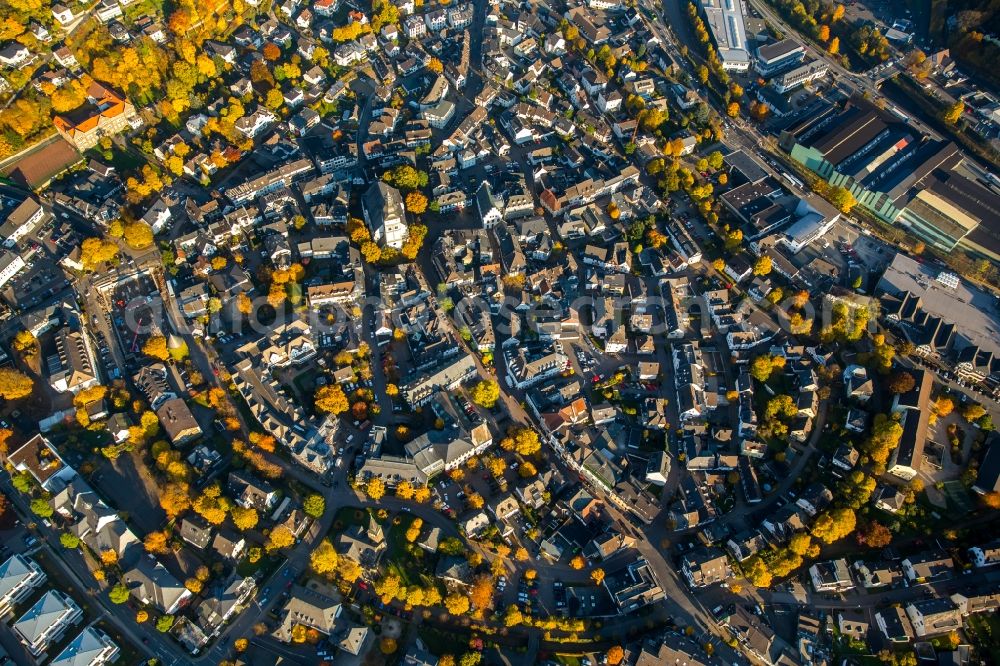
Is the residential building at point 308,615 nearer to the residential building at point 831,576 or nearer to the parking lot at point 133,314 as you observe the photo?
the parking lot at point 133,314

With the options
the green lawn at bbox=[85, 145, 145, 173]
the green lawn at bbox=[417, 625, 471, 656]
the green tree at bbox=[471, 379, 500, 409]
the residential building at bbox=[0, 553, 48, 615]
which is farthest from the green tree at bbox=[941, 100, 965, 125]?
the residential building at bbox=[0, 553, 48, 615]

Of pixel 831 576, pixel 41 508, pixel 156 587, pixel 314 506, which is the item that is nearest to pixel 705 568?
pixel 831 576

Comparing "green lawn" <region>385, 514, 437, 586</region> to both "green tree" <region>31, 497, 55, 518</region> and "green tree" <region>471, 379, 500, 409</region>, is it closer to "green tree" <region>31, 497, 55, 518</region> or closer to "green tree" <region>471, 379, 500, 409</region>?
"green tree" <region>471, 379, 500, 409</region>

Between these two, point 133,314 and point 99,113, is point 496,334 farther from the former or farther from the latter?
point 99,113

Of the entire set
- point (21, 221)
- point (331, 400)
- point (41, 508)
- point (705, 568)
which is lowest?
A: point (705, 568)

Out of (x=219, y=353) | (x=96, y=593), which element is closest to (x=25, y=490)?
(x=96, y=593)

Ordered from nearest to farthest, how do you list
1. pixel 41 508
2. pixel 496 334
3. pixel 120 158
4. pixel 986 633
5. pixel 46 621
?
pixel 46 621 < pixel 986 633 < pixel 41 508 < pixel 496 334 < pixel 120 158

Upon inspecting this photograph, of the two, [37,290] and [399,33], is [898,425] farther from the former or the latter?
[37,290]

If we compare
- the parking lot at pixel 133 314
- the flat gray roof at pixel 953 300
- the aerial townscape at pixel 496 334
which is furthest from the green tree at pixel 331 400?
the flat gray roof at pixel 953 300

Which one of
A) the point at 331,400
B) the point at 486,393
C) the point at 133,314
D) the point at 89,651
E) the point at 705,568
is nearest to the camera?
the point at 89,651
